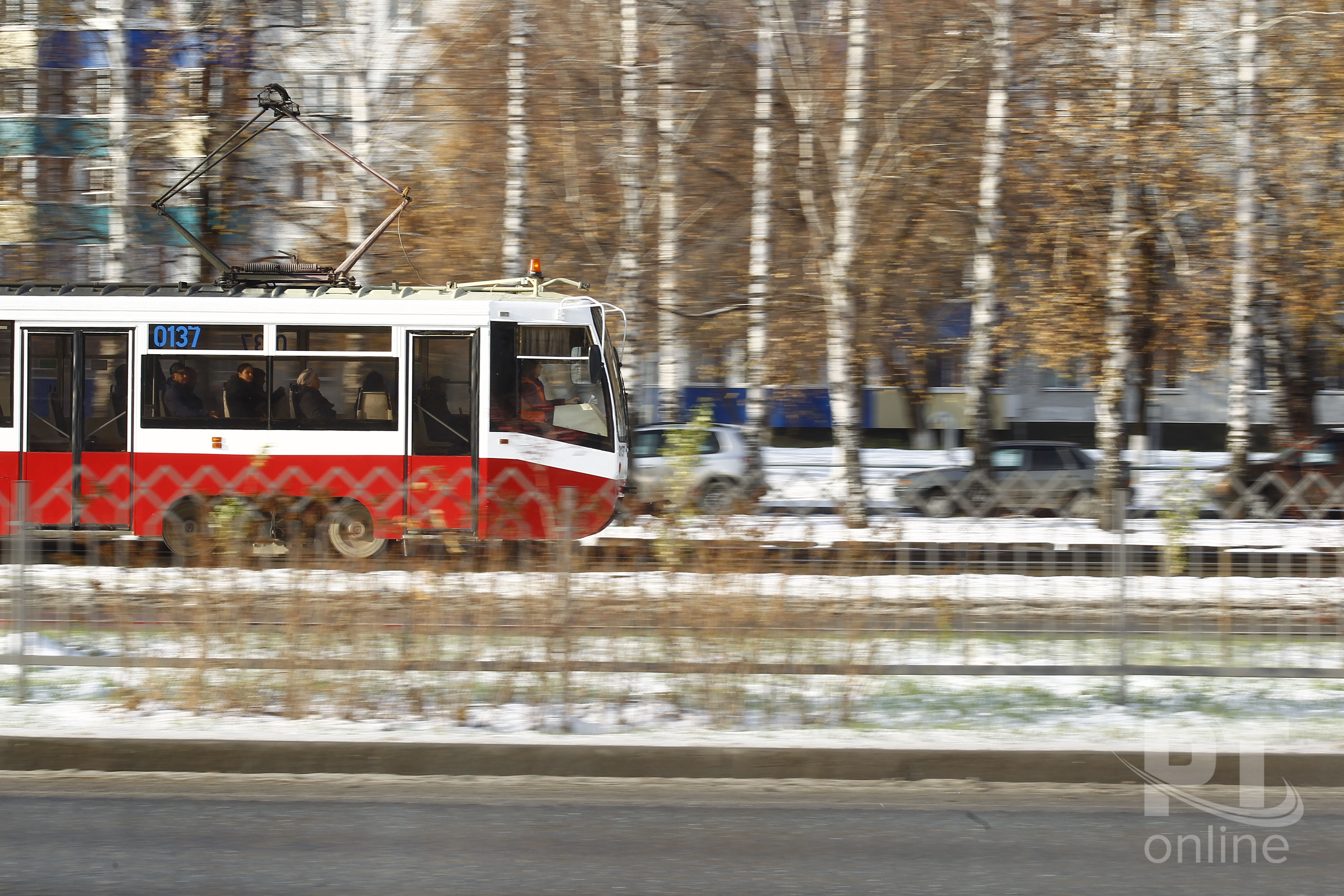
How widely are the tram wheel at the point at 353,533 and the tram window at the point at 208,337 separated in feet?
9.14

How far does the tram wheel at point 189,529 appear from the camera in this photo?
25.6 ft

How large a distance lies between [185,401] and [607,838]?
9.82m

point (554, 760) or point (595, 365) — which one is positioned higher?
point (595, 365)

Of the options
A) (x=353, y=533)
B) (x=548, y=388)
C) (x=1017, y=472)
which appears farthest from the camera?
(x=1017, y=472)

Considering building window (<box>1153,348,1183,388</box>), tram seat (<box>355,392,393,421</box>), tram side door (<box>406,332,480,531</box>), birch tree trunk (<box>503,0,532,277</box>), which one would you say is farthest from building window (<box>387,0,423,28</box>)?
building window (<box>1153,348,1183,388</box>)

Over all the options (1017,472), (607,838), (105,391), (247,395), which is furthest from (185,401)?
(1017,472)

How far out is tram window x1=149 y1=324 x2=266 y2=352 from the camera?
Result: 13.7 meters

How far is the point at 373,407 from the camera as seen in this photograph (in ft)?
44.8

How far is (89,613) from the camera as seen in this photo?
7.62 metres

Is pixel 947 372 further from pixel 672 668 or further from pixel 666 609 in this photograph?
pixel 672 668

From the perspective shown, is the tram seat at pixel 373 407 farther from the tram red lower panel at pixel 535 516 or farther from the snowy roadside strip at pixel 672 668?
the snowy roadside strip at pixel 672 668

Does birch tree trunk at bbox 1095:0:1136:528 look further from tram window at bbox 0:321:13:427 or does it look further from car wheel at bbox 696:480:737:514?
tram window at bbox 0:321:13:427

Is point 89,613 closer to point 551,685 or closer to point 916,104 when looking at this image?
point 551,685

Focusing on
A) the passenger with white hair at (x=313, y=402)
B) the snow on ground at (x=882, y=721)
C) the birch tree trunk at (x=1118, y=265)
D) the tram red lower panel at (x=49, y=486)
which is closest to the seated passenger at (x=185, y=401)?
the passenger with white hair at (x=313, y=402)
